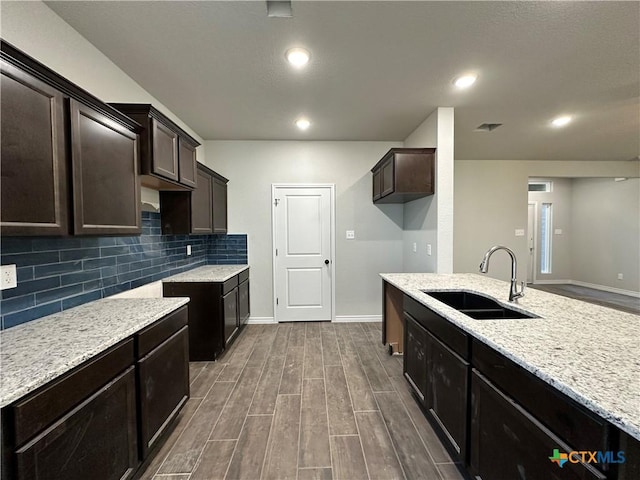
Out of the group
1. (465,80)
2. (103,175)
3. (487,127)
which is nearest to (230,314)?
(103,175)

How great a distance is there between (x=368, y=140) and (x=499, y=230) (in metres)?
3.13

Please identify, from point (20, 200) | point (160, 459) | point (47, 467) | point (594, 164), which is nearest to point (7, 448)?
point (47, 467)

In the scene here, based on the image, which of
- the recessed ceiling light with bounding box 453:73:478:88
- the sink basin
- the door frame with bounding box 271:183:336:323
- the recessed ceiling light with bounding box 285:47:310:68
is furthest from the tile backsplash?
the recessed ceiling light with bounding box 453:73:478:88

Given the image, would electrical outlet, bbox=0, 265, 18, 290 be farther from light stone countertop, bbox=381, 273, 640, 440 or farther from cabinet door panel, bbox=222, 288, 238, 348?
light stone countertop, bbox=381, 273, 640, 440

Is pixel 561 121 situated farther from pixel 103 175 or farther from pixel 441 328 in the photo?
pixel 103 175

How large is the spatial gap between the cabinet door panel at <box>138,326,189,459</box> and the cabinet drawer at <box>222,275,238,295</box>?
93 centimetres

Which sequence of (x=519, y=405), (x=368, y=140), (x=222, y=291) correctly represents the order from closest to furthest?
(x=519, y=405) < (x=222, y=291) < (x=368, y=140)

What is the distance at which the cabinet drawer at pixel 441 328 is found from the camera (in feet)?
4.60

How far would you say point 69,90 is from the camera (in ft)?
4.20

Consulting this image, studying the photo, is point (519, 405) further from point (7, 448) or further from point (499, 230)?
point (499, 230)

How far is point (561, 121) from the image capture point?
10.7 feet

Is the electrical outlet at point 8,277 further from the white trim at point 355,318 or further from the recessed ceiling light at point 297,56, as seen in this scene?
the white trim at point 355,318

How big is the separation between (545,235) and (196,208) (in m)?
7.82

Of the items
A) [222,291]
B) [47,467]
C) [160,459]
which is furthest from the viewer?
[222,291]
